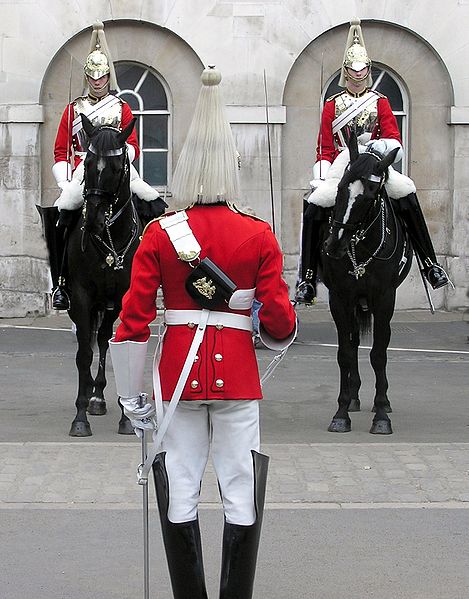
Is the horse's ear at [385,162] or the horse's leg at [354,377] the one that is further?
the horse's leg at [354,377]

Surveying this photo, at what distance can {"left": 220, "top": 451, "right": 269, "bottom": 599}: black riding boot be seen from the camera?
16.7ft

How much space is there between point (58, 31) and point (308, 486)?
10985 mm

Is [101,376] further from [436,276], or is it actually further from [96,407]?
[436,276]

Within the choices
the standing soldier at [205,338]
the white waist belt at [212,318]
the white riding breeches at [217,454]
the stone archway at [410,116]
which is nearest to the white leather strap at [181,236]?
the standing soldier at [205,338]

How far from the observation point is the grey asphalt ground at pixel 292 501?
239 inches

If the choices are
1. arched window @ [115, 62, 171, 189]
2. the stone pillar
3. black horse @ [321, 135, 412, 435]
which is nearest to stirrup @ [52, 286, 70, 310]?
black horse @ [321, 135, 412, 435]

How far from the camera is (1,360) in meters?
13.5

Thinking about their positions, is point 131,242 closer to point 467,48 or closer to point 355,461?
point 355,461

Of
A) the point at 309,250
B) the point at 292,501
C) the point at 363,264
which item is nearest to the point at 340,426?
the point at 363,264

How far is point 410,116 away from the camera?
17719mm

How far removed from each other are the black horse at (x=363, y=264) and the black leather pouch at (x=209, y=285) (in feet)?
13.8

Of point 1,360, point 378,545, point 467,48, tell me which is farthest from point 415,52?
point 378,545

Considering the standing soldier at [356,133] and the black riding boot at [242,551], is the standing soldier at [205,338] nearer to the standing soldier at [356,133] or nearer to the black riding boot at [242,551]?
the black riding boot at [242,551]

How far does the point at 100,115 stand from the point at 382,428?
3.37 m
